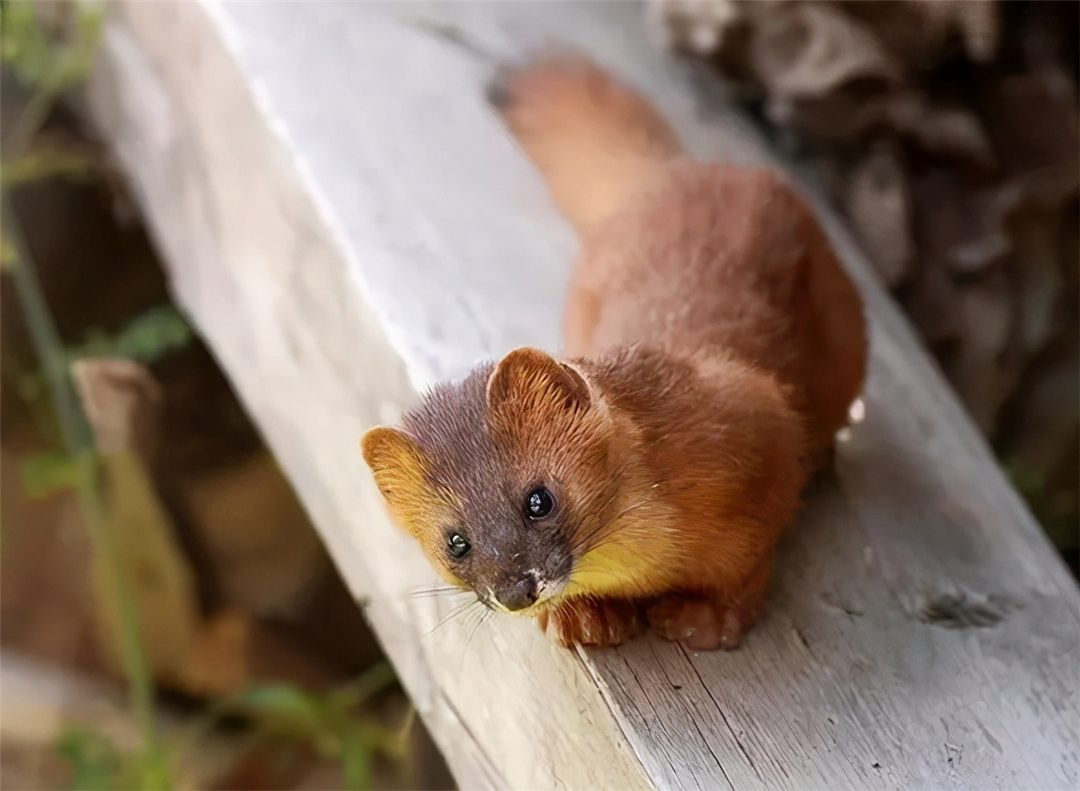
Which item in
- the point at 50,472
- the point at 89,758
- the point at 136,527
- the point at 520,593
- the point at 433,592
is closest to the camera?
the point at 520,593

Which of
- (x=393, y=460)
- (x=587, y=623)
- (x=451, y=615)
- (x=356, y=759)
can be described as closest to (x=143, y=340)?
(x=356, y=759)

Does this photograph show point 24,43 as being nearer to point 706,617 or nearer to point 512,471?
point 512,471

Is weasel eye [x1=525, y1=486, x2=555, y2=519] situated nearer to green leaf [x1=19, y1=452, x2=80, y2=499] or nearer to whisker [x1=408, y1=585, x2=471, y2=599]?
whisker [x1=408, y1=585, x2=471, y2=599]

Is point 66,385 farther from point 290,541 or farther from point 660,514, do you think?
point 660,514

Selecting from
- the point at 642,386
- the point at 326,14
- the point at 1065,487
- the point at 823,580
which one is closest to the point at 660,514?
the point at 642,386

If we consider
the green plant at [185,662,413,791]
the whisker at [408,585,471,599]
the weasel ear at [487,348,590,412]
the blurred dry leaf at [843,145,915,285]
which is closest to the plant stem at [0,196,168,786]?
the green plant at [185,662,413,791]

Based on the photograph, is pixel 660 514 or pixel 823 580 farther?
pixel 823 580
